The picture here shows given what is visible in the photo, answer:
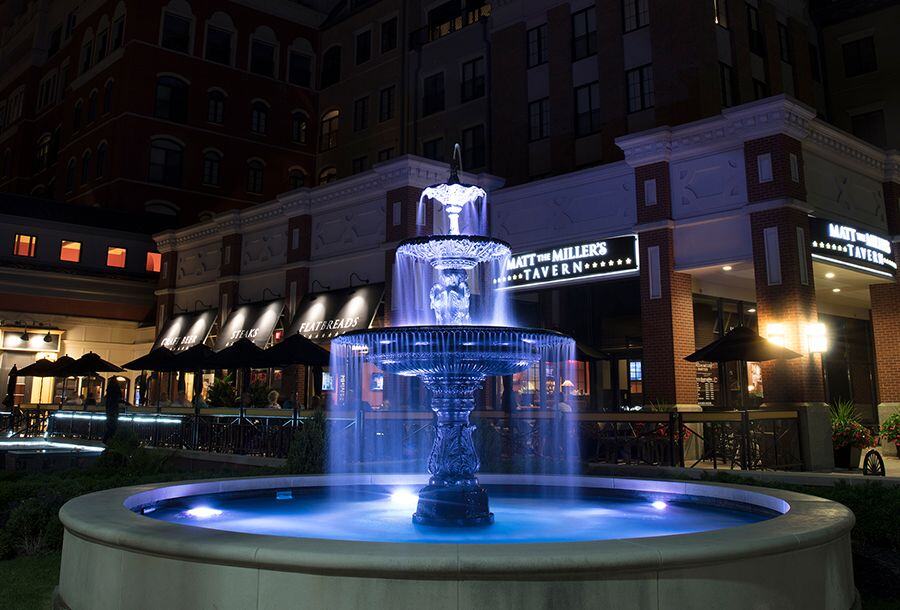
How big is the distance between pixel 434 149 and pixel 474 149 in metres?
3.05

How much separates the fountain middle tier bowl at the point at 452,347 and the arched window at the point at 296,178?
4010 centimetres

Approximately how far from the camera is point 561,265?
24266 mm

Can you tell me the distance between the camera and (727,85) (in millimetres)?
26375

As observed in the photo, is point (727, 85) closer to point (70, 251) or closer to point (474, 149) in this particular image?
point (474, 149)

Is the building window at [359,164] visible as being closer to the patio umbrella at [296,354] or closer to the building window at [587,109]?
the building window at [587,109]

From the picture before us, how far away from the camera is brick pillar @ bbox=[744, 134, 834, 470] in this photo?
1873 centimetres

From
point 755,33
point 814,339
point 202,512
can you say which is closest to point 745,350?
point 814,339

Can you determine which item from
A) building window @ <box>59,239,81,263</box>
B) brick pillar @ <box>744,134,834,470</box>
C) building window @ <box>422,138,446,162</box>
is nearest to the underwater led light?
brick pillar @ <box>744,134,834,470</box>

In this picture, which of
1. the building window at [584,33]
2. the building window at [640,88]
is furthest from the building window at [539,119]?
the building window at [640,88]

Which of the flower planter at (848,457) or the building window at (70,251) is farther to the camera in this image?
the building window at (70,251)

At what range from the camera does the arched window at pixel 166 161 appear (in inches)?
1694

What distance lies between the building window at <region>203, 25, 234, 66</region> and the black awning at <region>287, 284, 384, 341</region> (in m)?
22.1

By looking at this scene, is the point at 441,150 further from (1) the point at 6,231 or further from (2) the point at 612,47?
(1) the point at 6,231

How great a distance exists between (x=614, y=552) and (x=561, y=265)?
19986mm
